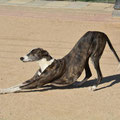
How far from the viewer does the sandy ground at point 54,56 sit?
9.15 meters

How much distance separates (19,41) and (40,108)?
6.58m

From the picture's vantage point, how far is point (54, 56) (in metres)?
13.6

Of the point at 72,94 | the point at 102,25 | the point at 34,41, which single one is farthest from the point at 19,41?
the point at 72,94

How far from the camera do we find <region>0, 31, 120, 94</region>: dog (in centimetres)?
1006

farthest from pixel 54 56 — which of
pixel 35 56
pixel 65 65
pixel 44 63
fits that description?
pixel 35 56

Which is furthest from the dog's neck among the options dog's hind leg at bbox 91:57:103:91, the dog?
dog's hind leg at bbox 91:57:103:91

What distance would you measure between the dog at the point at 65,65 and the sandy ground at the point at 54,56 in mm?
208

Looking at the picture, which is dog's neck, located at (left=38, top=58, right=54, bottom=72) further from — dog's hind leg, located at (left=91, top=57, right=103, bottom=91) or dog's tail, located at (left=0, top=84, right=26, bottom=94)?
dog's hind leg, located at (left=91, top=57, right=103, bottom=91)

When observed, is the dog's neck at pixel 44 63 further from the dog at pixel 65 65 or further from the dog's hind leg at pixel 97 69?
the dog's hind leg at pixel 97 69

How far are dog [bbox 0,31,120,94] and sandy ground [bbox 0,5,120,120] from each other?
208 mm

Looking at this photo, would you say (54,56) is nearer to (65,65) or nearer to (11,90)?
(65,65)

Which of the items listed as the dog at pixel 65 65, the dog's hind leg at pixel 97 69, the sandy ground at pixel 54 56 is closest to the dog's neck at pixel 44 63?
the dog at pixel 65 65

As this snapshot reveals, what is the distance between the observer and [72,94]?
1016cm

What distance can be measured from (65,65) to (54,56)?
10.6 feet
